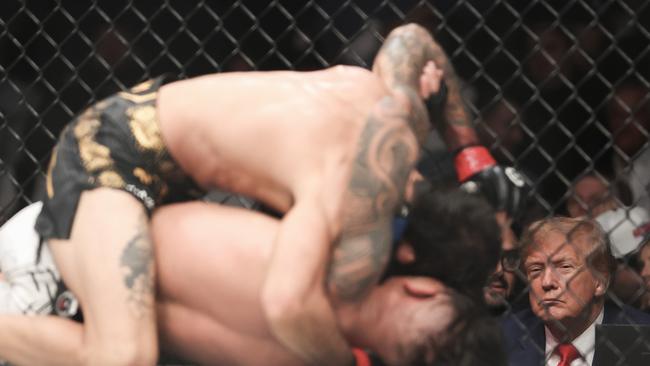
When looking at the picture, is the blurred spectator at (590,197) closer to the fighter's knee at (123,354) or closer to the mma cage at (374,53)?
the mma cage at (374,53)

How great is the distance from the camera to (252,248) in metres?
2.03

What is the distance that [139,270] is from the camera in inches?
78.9

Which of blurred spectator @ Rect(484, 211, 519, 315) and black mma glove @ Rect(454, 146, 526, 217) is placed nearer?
black mma glove @ Rect(454, 146, 526, 217)

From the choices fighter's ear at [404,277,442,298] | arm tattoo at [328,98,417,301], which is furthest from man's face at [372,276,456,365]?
arm tattoo at [328,98,417,301]

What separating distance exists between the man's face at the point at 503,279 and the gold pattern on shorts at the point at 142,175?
2.05ft

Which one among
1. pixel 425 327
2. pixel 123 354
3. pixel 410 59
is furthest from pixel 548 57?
pixel 123 354

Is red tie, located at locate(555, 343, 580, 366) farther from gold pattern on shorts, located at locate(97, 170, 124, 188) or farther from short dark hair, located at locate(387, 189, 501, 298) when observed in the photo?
gold pattern on shorts, located at locate(97, 170, 124, 188)

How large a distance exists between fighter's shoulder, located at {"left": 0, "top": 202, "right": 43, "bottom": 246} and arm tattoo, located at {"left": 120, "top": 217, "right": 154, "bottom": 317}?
0.22 meters

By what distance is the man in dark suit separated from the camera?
7.47 feet

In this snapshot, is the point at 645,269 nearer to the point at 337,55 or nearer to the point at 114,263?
the point at 337,55

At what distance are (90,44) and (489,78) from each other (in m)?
0.80

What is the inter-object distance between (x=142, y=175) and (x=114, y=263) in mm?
156

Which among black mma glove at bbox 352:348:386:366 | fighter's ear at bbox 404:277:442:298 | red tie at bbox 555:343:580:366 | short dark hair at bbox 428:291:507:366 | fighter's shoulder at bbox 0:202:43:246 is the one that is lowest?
red tie at bbox 555:343:580:366

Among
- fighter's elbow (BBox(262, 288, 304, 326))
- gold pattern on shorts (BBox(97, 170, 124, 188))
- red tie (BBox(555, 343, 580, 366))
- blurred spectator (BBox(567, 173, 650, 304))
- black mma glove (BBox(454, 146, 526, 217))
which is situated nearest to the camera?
fighter's elbow (BBox(262, 288, 304, 326))
